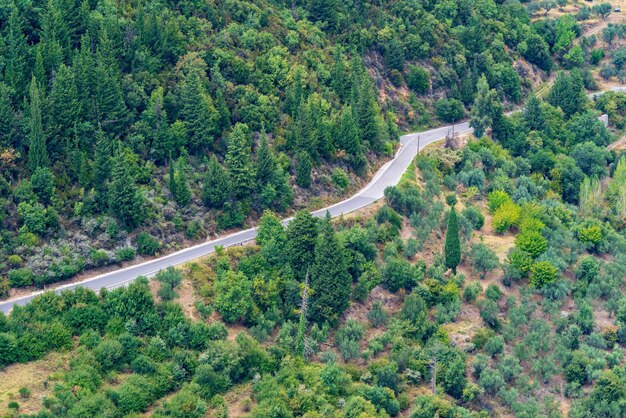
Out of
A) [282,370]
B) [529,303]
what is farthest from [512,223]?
[282,370]

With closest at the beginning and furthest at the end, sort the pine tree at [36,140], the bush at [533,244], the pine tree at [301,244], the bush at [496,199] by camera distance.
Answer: the pine tree at [36,140] → the pine tree at [301,244] → the bush at [533,244] → the bush at [496,199]

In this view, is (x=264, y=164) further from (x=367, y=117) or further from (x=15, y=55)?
(x=15, y=55)

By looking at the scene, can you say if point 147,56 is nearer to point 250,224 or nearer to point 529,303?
point 250,224

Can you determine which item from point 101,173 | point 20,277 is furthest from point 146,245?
point 20,277

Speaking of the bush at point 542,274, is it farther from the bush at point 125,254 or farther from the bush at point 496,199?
the bush at point 125,254

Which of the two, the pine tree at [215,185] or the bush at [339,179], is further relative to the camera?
the bush at [339,179]

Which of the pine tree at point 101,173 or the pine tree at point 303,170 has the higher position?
the pine tree at point 101,173

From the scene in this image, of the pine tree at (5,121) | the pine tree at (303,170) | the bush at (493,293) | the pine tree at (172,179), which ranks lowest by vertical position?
the bush at (493,293)

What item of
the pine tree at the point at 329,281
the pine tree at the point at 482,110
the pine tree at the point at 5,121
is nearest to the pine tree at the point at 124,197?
the pine tree at the point at 5,121

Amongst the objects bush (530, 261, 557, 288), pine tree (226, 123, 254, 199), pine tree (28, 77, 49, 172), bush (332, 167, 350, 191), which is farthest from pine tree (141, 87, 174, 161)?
bush (530, 261, 557, 288)
